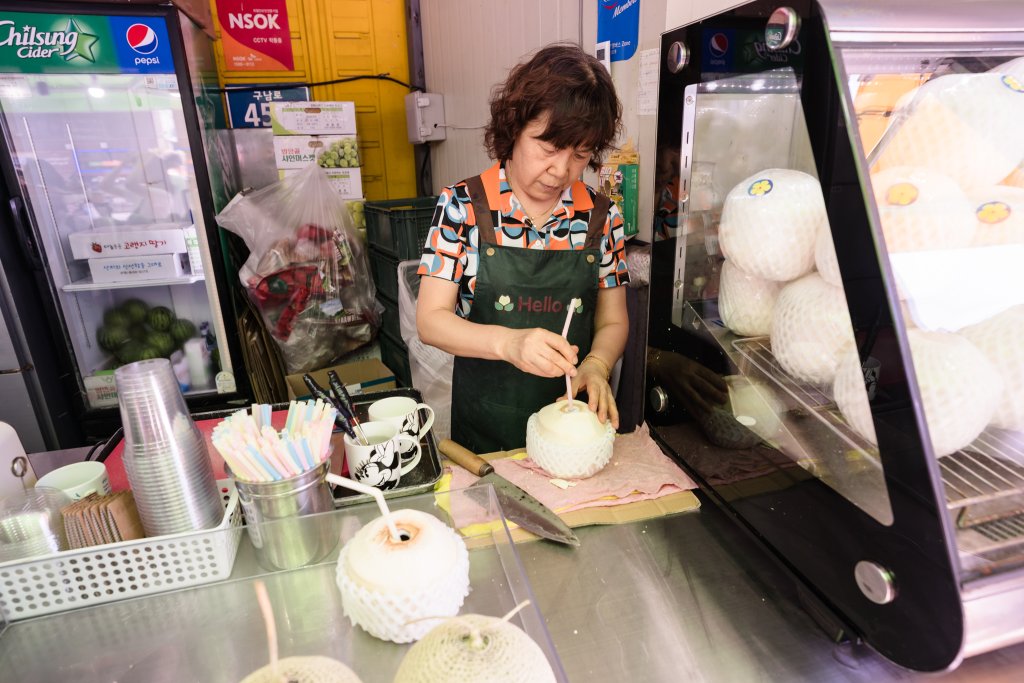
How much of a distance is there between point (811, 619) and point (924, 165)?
613 millimetres

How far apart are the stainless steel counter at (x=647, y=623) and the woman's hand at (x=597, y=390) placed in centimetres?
32

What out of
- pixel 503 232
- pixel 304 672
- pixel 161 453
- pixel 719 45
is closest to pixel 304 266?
pixel 503 232

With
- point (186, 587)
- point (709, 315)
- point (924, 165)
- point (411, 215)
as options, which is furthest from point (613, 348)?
point (411, 215)

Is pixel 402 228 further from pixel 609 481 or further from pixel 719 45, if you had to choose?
pixel 719 45

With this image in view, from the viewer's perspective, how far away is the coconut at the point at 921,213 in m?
0.67

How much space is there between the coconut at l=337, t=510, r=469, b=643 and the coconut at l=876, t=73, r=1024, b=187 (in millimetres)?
714

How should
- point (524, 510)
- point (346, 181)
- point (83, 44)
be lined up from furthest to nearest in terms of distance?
1. point (346, 181)
2. point (83, 44)
3. point (524, 510)

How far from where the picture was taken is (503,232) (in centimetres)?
154

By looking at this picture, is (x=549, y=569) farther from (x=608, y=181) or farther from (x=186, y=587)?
(x=608, y=181)

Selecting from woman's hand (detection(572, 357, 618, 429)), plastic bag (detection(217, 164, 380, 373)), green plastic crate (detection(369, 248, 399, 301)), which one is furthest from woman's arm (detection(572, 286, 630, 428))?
plastic bag (detection(217, 164, 380, 373))

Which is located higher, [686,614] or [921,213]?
[921,213]

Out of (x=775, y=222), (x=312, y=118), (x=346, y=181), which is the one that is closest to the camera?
(x=775, y=222)

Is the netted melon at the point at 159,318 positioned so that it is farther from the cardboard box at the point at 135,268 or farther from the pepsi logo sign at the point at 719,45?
the pepsi logo sign at the point at 719,45

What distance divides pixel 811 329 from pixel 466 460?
65cm
